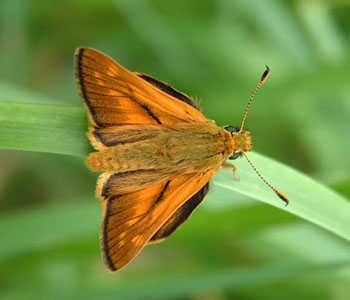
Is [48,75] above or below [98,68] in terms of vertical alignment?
below

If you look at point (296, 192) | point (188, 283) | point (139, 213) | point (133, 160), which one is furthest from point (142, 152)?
point (188, 283)

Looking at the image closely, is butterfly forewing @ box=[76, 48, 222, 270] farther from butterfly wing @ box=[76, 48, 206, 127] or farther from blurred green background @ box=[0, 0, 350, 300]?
blurred green background @ box=[0, 0, 350, 300]

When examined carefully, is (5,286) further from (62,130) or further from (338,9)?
(338,9)

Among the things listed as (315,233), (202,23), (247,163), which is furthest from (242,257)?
(202,23)

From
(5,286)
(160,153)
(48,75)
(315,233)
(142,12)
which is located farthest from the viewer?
(48,75)

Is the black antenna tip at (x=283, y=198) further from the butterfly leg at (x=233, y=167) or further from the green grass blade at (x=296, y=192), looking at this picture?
the butterfly leg at (x=233, y=167)

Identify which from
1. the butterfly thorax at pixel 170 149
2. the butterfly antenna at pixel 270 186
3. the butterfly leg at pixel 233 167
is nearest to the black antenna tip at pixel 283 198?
the butterfly antenna at pixel 270 186

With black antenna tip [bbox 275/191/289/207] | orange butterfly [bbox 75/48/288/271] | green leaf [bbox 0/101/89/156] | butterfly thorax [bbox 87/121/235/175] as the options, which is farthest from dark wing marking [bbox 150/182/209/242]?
green leaf [bbox 0/101/89/156]

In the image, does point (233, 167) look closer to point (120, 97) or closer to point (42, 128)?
point (120, 97)
